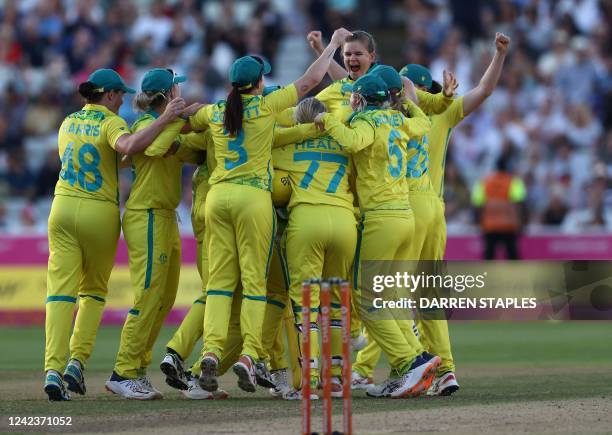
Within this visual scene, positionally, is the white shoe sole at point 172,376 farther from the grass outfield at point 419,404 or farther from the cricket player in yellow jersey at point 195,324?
the grass outfield at point 419,404

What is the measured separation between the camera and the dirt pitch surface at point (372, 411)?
8.93m

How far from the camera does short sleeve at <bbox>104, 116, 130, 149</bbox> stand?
10.8 m

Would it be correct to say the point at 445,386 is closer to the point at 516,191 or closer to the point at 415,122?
the point at 415,122

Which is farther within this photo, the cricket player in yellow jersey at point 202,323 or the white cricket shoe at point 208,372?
the cricket player in yellow jersey at point 202,323

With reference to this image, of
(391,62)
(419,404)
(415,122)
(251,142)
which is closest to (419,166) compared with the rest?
(415,122)

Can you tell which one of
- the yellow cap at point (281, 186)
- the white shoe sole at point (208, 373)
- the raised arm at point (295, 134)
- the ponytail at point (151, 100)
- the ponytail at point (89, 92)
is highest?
the ponytail at point (89, 92)

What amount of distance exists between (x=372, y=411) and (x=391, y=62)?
1590 centimetres

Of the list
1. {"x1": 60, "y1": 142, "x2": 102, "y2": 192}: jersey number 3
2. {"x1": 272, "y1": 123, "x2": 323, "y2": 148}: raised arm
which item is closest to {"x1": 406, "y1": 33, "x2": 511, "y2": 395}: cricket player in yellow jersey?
{"x1": 272, "y1": 123, "x2": 323, "y2": 148}: raised arm

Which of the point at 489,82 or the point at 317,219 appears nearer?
the point at 317,219

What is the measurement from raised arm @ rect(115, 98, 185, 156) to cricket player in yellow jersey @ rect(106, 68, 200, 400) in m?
0.13

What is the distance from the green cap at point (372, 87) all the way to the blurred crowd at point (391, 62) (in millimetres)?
10701

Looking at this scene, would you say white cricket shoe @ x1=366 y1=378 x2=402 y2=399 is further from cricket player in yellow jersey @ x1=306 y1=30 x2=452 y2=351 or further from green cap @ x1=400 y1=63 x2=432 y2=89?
green cap @ x1=400 y1=63 x2=432 y2=89

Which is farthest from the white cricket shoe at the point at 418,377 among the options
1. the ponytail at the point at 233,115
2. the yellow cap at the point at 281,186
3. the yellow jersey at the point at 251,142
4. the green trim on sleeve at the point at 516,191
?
the green trim on sleeve at the point at 516,191

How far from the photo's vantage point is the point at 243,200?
10.5 metres
